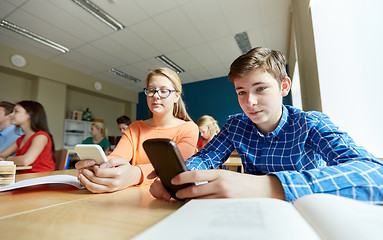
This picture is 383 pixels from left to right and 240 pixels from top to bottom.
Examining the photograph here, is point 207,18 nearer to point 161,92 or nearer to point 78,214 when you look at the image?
point 161,92

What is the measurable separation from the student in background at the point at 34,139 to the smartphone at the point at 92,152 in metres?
1.50

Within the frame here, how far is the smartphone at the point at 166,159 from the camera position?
0.44 metres

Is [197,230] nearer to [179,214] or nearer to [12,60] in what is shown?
[179,214]

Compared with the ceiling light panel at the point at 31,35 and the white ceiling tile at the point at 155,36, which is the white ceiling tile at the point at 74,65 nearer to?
the ceiling light panel at the point at 31,35

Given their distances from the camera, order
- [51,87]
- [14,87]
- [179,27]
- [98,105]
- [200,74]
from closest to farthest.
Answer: [179,27] < [14,87] < [51,87] < [200,74] < [98,105]

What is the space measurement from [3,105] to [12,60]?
7.34 feet

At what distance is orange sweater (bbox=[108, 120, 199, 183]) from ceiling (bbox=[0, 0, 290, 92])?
2401 millimetres

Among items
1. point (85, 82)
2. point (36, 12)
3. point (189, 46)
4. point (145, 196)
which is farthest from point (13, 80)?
point (145, 196)

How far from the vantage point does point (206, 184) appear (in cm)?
43

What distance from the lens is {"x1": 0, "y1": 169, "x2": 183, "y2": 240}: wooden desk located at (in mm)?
302

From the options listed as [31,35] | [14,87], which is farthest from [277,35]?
[14,87]

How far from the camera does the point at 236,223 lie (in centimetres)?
25

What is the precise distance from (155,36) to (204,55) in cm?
128

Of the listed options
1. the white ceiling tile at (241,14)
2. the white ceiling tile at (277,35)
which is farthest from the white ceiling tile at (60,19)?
the white ceiling tile at (277,35)
